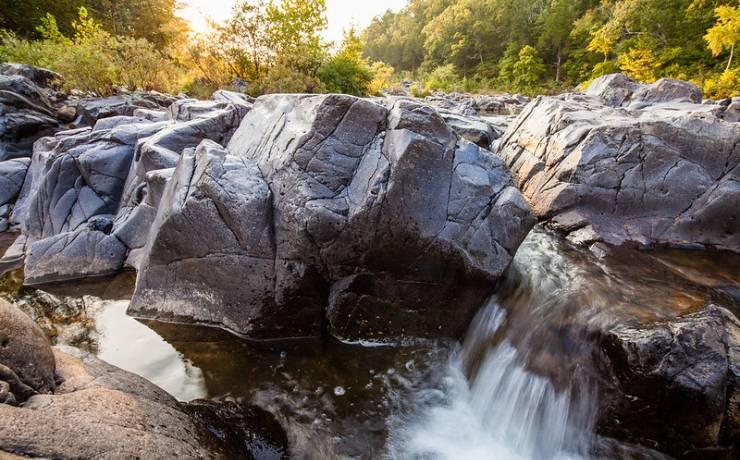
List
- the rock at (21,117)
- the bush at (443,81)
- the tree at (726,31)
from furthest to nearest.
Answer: the bush at (443,81), the tree at (726,31), the rock at (21,117)

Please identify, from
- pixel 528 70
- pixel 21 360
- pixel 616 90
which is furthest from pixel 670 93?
pixel 528 70

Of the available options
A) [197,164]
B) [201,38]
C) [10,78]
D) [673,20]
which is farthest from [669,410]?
[673,20]

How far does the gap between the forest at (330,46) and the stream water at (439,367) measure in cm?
1384

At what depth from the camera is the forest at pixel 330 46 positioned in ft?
53.3

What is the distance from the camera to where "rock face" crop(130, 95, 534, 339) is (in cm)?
452

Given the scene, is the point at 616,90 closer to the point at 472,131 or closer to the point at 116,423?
the point at 472,131

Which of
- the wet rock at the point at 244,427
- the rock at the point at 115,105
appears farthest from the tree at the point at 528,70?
the wet rock at the point at 244,427

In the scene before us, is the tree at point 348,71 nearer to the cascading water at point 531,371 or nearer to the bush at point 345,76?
the bush at point 345,76

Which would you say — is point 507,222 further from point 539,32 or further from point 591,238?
point 539,32

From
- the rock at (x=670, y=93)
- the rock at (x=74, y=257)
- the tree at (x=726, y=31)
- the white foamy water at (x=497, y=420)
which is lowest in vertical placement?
the white foamy water at (x=497, y=420)

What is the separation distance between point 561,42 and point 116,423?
49109 mm

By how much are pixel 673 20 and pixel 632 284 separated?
3365 centimetres

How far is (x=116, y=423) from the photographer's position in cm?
231

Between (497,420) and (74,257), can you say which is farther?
(74,257)
